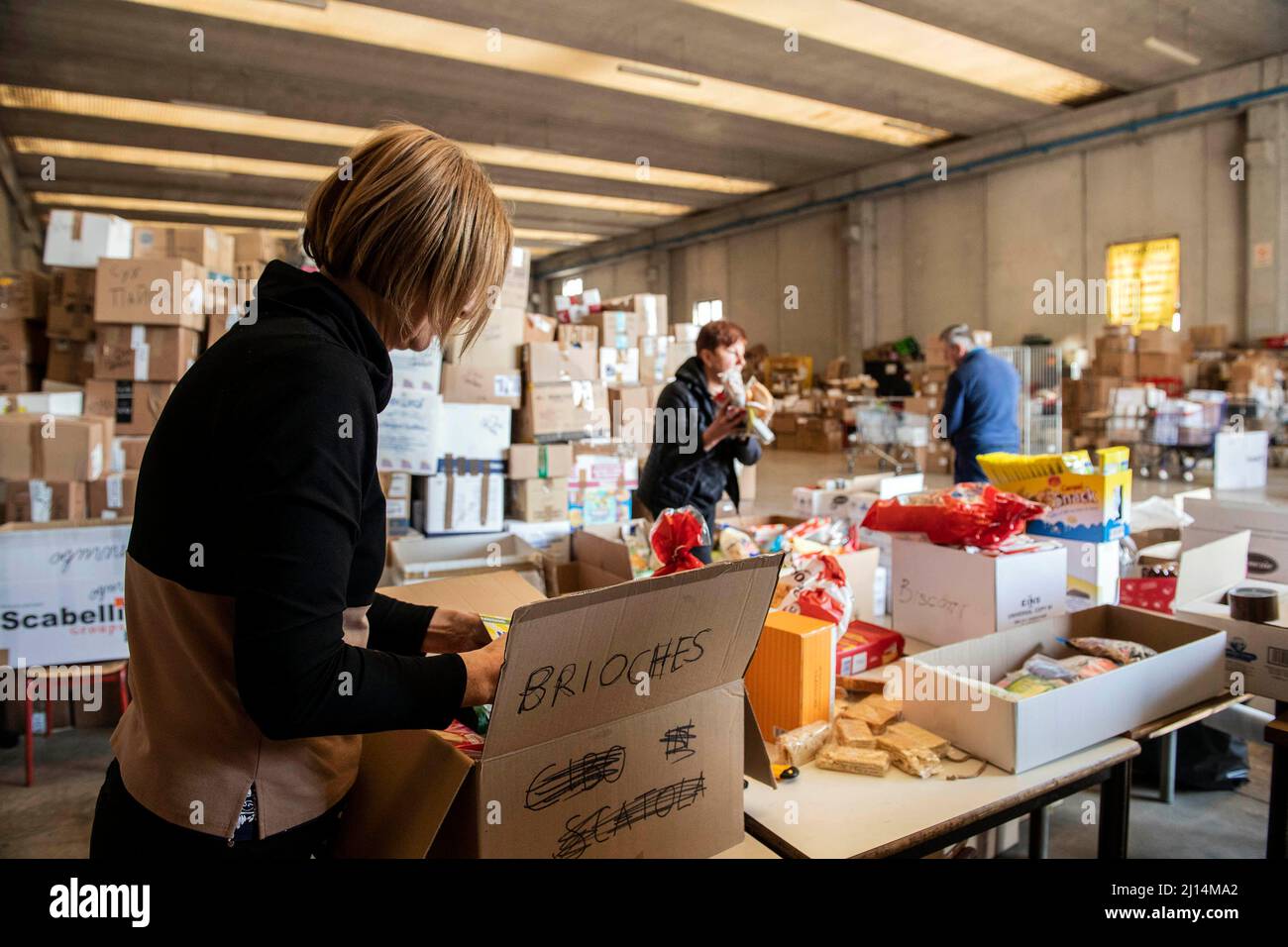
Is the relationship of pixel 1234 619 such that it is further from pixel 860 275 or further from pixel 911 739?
pixel 860 275

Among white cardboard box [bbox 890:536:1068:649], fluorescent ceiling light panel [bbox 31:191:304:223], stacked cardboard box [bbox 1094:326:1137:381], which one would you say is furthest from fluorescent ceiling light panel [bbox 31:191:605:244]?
white cardboard box [bbox 890:536:1068:649]

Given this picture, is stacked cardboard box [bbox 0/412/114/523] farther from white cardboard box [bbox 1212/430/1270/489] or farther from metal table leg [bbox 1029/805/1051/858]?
white cardboard box [bbox 1212/430/1270/489]

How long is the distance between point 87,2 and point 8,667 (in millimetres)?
5703

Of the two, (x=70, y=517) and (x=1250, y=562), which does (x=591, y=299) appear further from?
(x=1250, y=562)

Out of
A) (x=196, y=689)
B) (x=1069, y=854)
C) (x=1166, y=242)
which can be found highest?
(x=1166, y=242)

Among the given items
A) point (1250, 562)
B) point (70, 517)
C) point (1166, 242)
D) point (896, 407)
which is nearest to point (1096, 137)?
point (1166, 242)

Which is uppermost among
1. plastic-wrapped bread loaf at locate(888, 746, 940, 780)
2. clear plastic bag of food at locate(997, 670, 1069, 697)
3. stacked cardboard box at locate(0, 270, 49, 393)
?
stacked cardboard box at locate(0, 270, 49, 393)

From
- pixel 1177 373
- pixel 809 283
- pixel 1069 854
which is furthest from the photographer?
pixel 809 283

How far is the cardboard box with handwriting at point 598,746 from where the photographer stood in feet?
2.79

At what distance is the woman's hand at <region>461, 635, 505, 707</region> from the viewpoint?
0.82 meters

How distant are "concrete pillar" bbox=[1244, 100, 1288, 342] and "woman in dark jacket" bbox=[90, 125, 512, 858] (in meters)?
10.0

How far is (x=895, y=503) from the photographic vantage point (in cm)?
197

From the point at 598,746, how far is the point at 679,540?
54 centimetres

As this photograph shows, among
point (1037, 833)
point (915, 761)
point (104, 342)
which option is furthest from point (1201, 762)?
point (104, 342)
